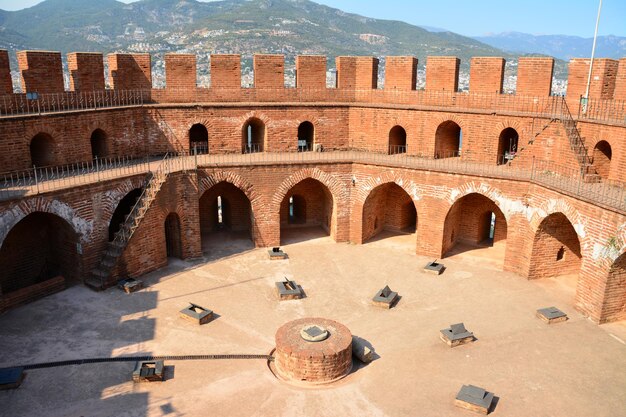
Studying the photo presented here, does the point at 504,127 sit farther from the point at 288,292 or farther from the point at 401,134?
the point at 288,292

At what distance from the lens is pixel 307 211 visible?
2461 centimetres

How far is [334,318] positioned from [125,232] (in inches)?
309

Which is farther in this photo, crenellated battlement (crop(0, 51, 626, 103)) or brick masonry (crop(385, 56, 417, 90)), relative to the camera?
brick masonry (crop(385, 56, 417, 90))

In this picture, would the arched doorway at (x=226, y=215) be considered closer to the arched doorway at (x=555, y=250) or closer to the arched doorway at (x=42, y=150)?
the arched doorway at (x=42, y=150)

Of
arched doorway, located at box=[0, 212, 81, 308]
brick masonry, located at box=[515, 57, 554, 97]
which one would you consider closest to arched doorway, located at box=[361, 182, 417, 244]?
brick masonry, located at box=[515, 57, 554, 97]

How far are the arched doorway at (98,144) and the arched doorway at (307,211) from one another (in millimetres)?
7884

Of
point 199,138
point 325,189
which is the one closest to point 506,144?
point 325,189

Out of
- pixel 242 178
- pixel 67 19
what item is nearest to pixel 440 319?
pixel 242 178

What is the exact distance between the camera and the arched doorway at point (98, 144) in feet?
66.6

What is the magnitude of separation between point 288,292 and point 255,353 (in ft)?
11.3

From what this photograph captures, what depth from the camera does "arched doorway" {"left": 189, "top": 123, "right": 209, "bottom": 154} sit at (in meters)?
22.7

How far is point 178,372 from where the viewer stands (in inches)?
509

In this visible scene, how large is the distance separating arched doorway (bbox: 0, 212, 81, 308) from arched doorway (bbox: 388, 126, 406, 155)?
1354 cm

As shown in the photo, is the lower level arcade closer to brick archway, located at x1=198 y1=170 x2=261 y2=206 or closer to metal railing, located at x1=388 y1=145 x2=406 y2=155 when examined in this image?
brick archway, located at x1=198 y1=170 x2=261 y2=206
